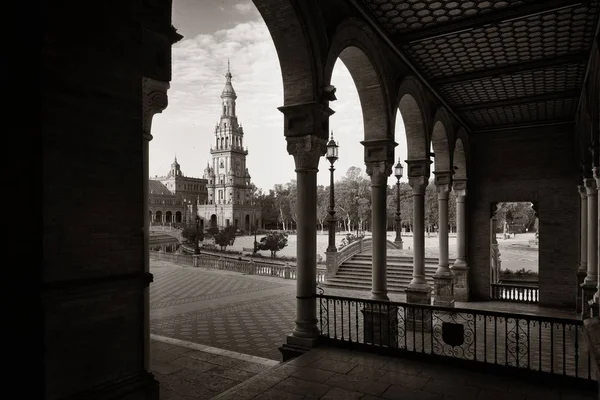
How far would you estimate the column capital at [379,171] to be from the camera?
930 centimetres

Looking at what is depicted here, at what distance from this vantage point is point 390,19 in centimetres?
786

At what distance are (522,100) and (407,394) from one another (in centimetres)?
1115

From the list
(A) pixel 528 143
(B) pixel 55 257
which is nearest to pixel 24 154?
(B) pixel 55 257

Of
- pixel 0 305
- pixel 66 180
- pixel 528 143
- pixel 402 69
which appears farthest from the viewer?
pixel 528 143

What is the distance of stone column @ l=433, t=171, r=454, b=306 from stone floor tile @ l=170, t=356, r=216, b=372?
29.6ft

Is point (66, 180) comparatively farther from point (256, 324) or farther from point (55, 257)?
point (256, 324)

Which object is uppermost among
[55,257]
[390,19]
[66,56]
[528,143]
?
[390,19]

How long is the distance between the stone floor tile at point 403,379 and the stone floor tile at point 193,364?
130 inches

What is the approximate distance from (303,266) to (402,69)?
572 centimetres

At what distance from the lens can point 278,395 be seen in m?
5.22

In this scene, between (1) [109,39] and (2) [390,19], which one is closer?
(1) [109,39]

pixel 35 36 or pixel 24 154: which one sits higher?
pixel 35 36

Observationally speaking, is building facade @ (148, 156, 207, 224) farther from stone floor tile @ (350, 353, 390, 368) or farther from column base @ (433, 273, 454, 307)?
stone floor tile @ (350, 353, 390, 368)

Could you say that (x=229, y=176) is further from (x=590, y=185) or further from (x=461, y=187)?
(x=590, y=185)
